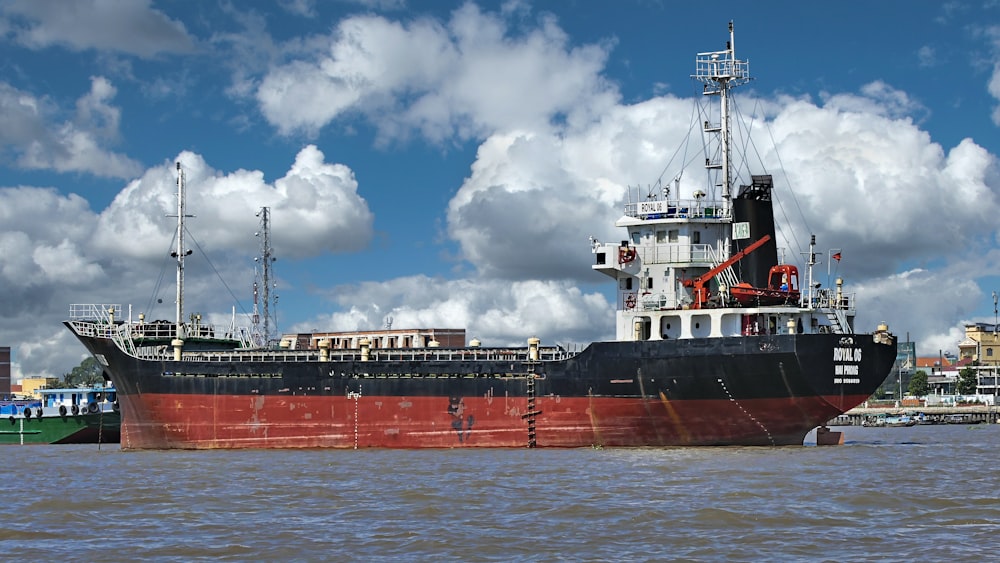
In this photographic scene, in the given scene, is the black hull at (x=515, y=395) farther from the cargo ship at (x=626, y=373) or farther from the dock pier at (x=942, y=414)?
the dock pier at (x=942, y=414)

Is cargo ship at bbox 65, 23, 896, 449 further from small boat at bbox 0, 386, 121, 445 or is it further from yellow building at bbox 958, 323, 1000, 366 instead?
yellow building at bbox 958, 323, 1000, 366

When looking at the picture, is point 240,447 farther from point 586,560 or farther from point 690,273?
point 586,560

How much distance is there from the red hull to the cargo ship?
4 centimetres

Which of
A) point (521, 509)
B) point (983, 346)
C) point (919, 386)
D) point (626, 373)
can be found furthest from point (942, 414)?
point (521, 509)

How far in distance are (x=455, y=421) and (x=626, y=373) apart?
5.78m

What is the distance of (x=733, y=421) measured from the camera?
107 ft

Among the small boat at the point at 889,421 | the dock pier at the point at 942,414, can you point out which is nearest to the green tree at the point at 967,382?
the dock pier at the point at 942,414

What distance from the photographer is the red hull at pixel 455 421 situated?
32625mm

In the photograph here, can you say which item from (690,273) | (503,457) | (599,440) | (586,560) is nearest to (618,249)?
(690,273)

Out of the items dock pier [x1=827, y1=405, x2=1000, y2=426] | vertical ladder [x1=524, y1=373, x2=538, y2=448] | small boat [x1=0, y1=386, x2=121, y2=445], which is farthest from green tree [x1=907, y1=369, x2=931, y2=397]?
vertical ladder [x1=524, y1=373, x2=538, y2=448]

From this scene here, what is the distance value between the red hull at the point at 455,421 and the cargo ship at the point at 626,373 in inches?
1.8

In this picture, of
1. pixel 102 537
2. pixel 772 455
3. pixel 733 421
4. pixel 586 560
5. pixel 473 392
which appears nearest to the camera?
pixel 586 560

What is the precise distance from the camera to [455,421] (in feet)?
115

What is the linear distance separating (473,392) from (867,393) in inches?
466
